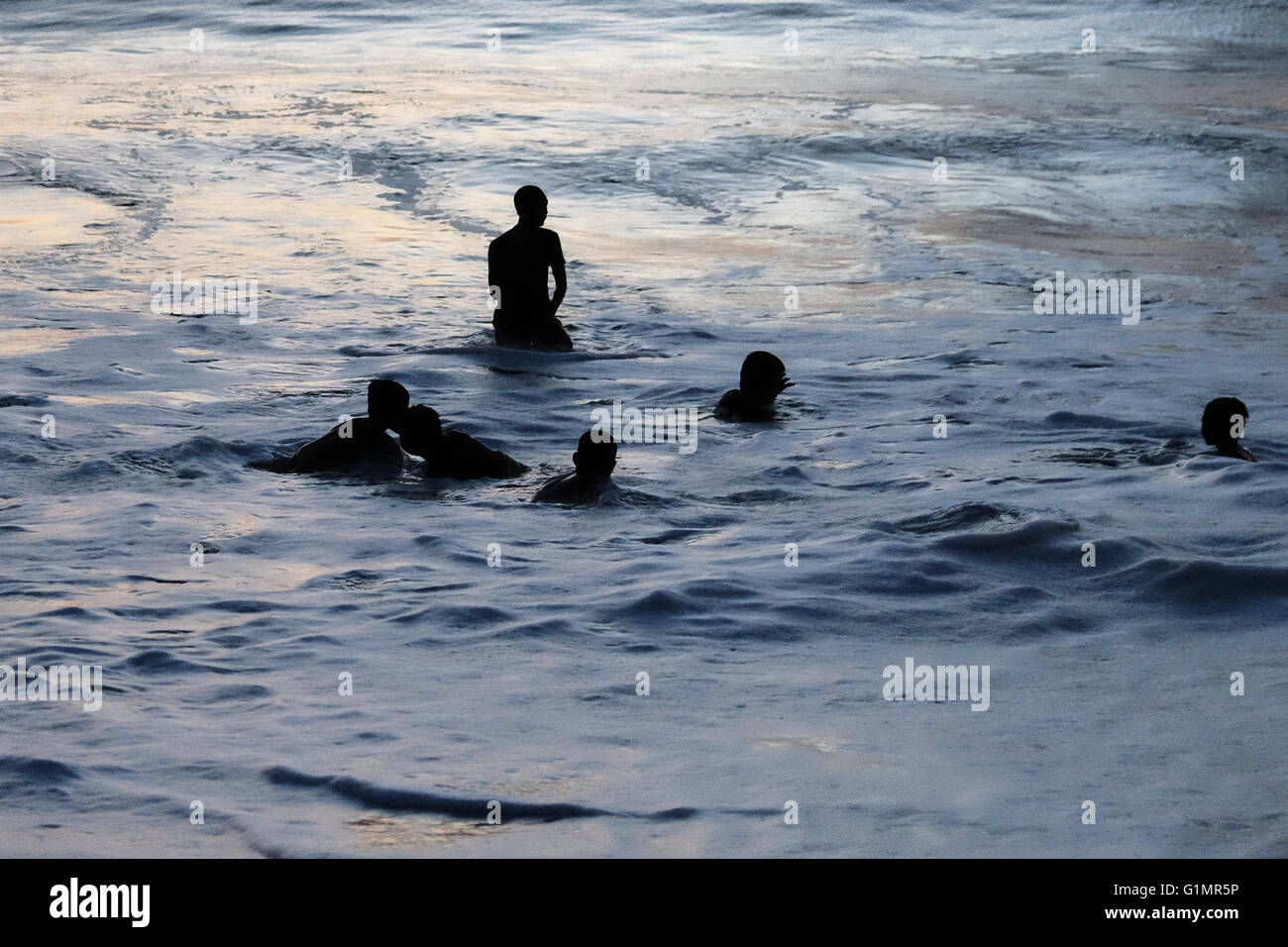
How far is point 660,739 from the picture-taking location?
5.74 metres

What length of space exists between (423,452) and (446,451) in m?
0.14

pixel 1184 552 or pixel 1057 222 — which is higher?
pixel 1057 222

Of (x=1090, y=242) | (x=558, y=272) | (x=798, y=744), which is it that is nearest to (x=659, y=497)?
(x=798, y=744)

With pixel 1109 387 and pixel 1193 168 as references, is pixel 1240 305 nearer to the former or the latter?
pixel 1109 387

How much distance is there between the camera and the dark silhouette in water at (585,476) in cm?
862

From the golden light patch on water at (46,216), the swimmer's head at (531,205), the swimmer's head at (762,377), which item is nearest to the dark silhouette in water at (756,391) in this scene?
the swimmer's head at (762,377)

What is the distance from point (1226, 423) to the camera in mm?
9406

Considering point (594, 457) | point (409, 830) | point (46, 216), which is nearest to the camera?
point (409, 830)

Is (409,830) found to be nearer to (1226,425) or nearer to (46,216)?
(1226,425)

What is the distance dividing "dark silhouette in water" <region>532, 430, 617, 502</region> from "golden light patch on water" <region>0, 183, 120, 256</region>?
8.60m

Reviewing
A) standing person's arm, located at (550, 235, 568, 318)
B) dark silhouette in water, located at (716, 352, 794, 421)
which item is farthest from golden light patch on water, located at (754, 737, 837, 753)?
standing person's arm, located at (550, 235, 568, 318)

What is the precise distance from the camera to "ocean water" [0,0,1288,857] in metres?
5.28
